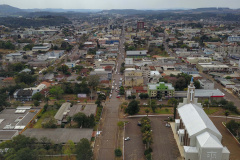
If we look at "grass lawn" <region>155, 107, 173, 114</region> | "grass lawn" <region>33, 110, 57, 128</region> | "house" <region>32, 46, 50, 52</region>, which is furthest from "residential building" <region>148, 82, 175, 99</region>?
"house" <region>32, 46, 50, 52</region>

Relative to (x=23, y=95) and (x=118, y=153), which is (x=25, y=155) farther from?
(x=23, y=95)

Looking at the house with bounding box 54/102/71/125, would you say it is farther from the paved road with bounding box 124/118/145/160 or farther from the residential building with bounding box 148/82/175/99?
the residential building with bounding box 148/82/175/99

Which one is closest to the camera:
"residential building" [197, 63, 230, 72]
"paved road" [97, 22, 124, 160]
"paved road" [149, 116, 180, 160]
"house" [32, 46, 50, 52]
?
"paved road" [149, 116, 180, 160]

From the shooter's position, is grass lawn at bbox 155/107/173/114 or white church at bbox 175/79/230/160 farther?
grass lawn at bbox 155/107/173/114

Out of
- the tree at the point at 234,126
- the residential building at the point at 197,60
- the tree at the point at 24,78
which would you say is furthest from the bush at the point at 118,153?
the residential building at the point at 197,60

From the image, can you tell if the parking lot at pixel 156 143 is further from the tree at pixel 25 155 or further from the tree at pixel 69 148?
the tree at pixel 25 155

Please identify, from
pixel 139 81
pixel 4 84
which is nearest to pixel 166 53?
pixel 139 81

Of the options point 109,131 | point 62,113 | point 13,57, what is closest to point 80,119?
point 109,131
